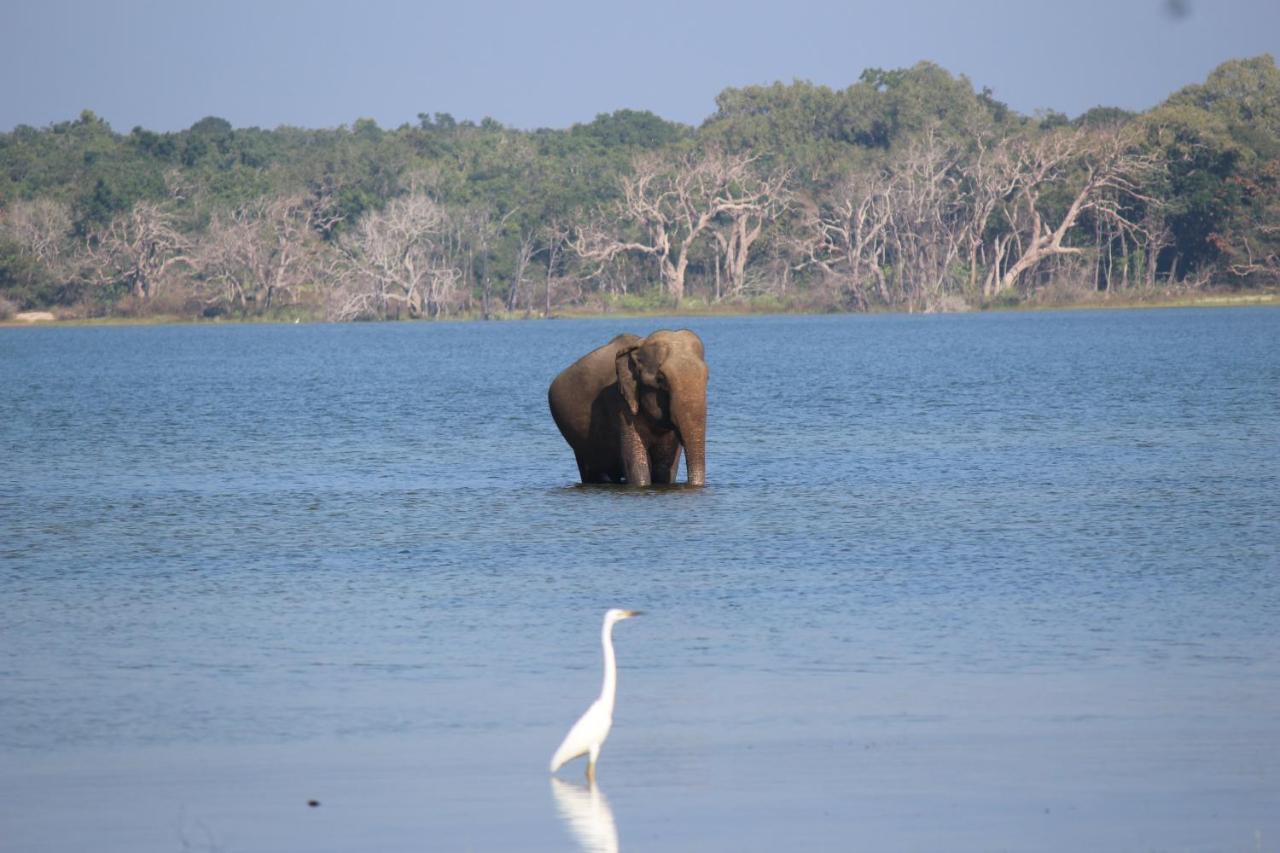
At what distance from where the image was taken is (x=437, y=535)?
20.7 m

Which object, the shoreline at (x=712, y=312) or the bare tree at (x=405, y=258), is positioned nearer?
the bare tree at (x=405, y=258)

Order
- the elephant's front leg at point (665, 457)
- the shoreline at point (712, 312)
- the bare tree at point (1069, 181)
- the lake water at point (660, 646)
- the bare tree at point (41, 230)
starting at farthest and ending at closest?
the bare tree at point (41, 230)
the shoreline at point (712, 312)
the bare tree at point (1069, 181)
the elephant's front leg at point (665, 457)
the lake water at point (660, 646)

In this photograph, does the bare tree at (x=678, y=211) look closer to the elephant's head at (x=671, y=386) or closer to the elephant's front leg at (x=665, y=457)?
the elephant's front leg at (x=665, y=457)

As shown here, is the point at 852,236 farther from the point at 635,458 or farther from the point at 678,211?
the point at 635,458

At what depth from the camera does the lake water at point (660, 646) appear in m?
9.40

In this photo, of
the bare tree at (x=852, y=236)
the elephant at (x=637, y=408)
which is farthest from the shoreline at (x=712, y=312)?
the elephant at (x=637, y=408)

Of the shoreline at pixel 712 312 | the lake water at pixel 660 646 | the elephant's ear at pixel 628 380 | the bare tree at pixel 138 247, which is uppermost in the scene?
the bare tree at pixel 138 247

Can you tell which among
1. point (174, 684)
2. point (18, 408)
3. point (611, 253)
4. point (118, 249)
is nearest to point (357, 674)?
point (174, 684)

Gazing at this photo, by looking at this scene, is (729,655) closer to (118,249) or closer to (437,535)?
(437,535)

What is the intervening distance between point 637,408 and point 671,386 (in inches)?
35.3

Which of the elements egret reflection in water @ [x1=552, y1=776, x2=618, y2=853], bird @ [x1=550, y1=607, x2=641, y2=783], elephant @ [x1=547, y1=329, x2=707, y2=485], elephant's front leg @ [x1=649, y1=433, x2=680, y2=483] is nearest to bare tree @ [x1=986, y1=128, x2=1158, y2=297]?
elephant @ [x1=547, y1=329, x2=707, y2=485]

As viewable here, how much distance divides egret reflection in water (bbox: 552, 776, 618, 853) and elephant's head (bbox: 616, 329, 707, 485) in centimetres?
1430

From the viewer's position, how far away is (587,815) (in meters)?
9.35

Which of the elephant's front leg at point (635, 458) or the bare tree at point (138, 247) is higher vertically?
the bare tree at point (138, 247)
